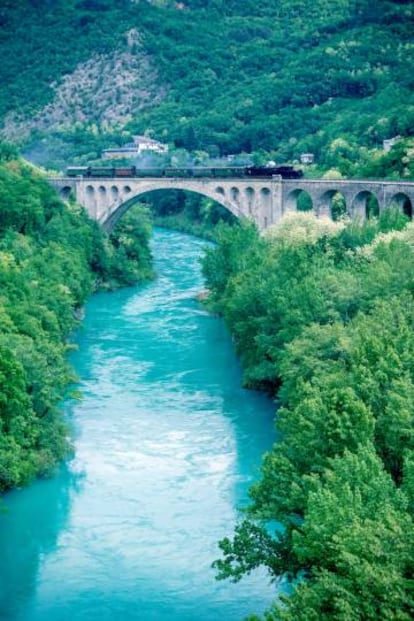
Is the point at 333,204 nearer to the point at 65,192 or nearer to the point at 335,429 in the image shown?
the point at 65,192

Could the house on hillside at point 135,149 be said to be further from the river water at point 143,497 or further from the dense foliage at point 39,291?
the river water at point 143,497

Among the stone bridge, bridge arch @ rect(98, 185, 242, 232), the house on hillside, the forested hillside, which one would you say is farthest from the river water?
the house on hillside

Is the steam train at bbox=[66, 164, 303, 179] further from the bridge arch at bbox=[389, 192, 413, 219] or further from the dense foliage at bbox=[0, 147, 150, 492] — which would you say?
the bridge arch at bbox=[389, 192, 413, 219]

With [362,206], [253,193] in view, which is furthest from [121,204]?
[362,206]

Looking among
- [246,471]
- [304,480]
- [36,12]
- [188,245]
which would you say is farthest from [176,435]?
[36,12]

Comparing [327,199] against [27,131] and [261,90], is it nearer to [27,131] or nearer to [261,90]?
[261,90]

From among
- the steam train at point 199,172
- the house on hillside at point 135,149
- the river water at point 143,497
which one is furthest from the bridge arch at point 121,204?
the house on hillside at point 135,149

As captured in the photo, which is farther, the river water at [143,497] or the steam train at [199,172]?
the steam train at [199,172]
